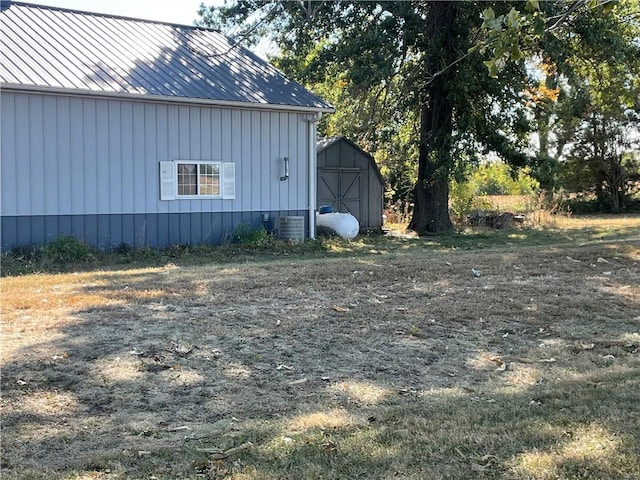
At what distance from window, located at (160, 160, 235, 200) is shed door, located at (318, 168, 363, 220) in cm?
440

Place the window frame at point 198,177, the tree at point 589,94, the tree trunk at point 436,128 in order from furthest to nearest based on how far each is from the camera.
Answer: the tree trunk at point 436,128 < the tree at point 589,94 < the window frame at point 198,177

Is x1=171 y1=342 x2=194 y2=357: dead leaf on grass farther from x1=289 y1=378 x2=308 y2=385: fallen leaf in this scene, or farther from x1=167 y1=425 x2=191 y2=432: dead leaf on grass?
x1=167 y1=425 x2=191 y2=432: dead leaf on grass

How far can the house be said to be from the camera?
12.2m

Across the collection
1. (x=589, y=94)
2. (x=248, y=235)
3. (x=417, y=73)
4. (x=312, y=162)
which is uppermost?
(x=589, y=94)

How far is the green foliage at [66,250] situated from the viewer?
11.9 m

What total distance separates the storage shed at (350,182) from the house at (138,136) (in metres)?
2.88

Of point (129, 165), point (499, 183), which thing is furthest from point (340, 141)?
point (499, 183)

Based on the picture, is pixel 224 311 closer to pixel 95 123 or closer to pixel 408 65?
pixel 95 123

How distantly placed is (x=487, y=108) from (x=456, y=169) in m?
2.05

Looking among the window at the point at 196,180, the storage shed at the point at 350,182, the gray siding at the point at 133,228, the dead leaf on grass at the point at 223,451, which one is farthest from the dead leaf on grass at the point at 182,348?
the storage shed at the point at 350,182

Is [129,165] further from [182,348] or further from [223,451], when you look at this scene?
[223,451]

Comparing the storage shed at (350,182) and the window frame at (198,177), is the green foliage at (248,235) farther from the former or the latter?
the storage shed at (350,182)

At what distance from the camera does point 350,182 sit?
1916 cm

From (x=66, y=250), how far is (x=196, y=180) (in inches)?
128
